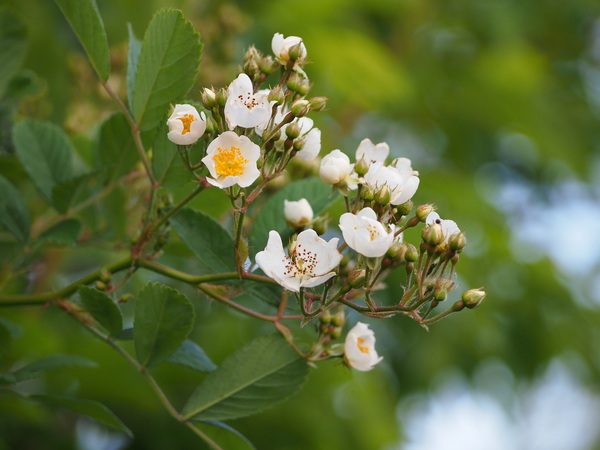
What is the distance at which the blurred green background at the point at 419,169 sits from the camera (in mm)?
2061

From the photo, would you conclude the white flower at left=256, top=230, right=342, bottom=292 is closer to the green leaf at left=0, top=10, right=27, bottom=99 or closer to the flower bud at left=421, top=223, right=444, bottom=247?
the flower bud at left=421, top=223, right=444, bottom=247

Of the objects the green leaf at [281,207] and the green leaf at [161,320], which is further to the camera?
the green leaf at [281,207]

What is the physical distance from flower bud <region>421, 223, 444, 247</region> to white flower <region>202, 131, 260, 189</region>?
231 millimetres

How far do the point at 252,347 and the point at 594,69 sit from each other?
12.0 ft

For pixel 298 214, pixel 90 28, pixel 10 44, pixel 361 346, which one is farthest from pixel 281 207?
pixel 10 44

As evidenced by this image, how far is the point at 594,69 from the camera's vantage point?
414 centimetres

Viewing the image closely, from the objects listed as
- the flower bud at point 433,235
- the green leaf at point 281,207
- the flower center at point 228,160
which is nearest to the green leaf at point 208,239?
the green leaf at point 281,207

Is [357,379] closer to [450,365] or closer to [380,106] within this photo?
[450,365]

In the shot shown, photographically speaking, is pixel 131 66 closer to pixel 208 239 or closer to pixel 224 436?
pixel 208 239

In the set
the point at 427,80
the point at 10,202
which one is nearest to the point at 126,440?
the point at 10,202

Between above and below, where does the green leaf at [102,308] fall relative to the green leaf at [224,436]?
above

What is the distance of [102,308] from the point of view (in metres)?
1.03

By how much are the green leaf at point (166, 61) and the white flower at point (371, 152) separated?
0.26 m

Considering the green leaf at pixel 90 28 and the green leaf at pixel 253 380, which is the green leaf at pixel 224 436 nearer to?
the green leaf at pixel 253 380
